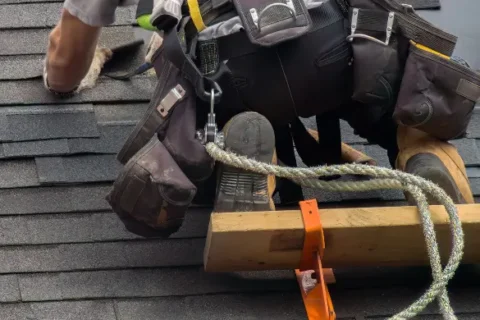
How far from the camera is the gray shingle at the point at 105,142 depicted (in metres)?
2.53

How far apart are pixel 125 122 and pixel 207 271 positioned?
0.62 meters

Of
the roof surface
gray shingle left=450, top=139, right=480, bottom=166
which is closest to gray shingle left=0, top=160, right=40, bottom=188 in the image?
the roof surface

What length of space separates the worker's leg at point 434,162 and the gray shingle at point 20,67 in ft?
3.38

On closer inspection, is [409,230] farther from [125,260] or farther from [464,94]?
[125,260]

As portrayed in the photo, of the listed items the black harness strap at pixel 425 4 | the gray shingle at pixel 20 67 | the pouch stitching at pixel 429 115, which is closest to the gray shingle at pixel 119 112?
the gray shingle at pixel 20 67

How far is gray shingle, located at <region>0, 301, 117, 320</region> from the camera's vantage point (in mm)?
2076

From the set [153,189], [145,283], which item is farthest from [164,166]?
[145,283]

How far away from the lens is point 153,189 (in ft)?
6.80

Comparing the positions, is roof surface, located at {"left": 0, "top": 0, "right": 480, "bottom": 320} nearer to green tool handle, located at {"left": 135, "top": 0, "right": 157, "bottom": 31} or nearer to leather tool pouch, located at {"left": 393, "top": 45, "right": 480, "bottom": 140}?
leather tool pouch, located at {"left": 393, "top": 45, "right": 480, "bottom": 140}

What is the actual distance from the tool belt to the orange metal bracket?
25 centimetres

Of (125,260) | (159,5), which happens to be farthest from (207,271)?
(159,5)

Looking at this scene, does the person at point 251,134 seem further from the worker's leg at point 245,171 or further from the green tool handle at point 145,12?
the green tool handle at point 145,12

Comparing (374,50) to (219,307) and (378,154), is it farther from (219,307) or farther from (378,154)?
(219,307)

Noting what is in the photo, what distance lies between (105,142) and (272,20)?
669mm
